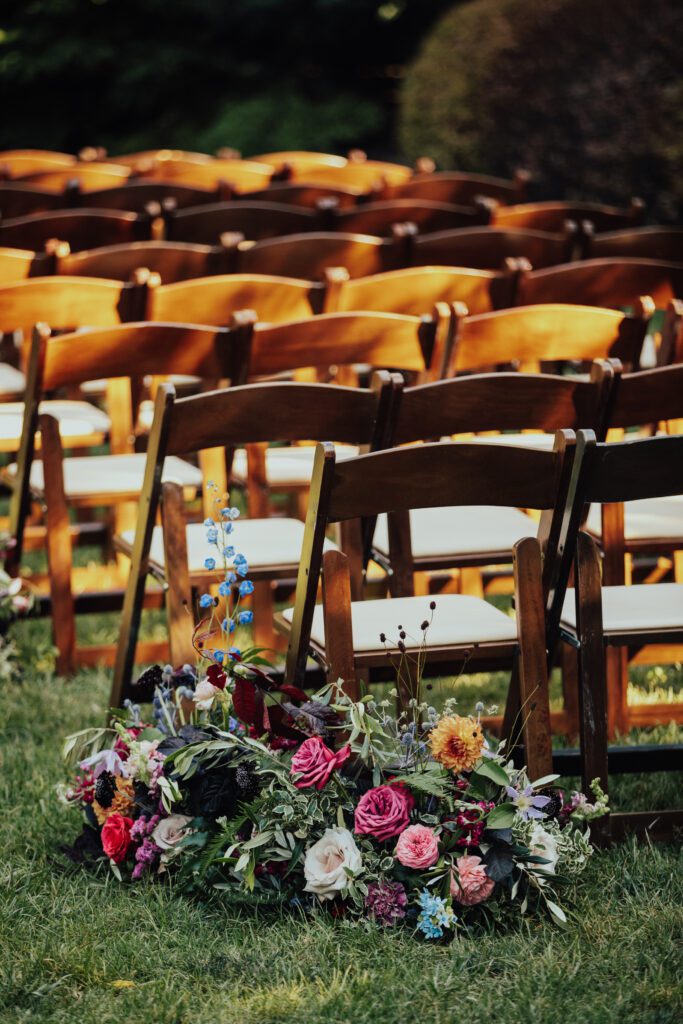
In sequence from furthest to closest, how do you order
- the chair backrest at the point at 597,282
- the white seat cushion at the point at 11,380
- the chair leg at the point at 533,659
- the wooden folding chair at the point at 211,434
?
the white seat cushion at the point at 11,380 → the chair backrest at the point at 597,282 → the wooden folding chair at the point at 211,434 → the chair leg at the point at 533,659

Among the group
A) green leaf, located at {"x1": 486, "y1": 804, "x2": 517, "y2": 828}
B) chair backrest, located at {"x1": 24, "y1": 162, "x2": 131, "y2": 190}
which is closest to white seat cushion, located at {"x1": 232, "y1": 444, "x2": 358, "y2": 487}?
green leaf, located at {"x1": 486, "y1": 804, "x2": 517, "y2": 828}

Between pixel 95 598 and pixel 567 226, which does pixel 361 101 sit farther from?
pixel 95 598

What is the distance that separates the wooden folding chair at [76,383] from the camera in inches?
171

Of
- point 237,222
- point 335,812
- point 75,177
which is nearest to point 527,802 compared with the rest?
point 335,812

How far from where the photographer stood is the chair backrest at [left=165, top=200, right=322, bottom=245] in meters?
6.99

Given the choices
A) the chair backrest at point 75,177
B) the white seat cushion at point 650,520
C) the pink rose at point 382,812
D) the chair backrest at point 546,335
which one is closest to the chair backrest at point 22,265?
the chair backrest at point 546,335

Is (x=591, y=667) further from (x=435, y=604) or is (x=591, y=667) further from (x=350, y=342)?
(x=350, y=342)

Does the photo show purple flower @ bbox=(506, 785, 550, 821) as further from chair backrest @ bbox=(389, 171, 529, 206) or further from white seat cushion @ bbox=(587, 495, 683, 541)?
chair backrest @ bbox=(389, 171, 529, 206)

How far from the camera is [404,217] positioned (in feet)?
24.4

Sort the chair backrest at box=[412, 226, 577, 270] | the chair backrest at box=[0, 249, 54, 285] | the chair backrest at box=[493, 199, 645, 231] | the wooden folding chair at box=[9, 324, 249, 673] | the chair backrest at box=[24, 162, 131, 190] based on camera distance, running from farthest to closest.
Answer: the chair backrest at box=[24, 162, 131, 190] → the chair backrest at box=[493, 199, 645, 231] → the chair backrest at box=[412, 226, 577, 270] → the chair backrest at box=[0, 249, 54, 285] → the wooden folding chair at box=[9, 324, 249, 673]

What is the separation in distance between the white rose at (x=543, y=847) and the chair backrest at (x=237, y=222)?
15.2 feet

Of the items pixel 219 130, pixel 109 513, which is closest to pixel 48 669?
pixel 109 513

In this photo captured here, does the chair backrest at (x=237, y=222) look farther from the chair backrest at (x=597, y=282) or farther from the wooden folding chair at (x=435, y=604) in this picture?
the wooden folding chair at (x=435, y=604)

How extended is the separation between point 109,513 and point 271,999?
3.51 m
